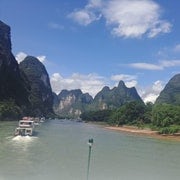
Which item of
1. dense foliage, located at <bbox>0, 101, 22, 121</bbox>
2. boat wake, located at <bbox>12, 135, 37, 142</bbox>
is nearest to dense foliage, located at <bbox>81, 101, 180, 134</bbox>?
boat wake, located at <bbox>12, 135, 37, 142</bbox>

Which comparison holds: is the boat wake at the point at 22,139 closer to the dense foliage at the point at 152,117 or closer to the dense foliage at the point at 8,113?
the dense foliage at the point at 152,117

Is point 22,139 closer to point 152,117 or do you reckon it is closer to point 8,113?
point 152,117

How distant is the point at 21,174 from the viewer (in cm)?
2764

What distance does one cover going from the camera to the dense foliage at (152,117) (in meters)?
90.9

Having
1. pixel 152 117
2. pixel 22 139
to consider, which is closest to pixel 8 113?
pixel 152 117

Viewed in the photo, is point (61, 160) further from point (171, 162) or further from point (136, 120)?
point (136, 120)

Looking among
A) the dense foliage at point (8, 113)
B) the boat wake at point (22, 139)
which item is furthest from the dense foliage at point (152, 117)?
the dense foliage at point (8, 113)

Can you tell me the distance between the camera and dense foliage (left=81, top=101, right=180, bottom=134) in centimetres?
9094

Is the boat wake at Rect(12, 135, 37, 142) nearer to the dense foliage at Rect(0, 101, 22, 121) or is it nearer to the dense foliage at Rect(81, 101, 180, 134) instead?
the dense foliage at Rect(81, 101, 180, 134)

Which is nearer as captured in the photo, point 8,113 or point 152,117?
point 152,117

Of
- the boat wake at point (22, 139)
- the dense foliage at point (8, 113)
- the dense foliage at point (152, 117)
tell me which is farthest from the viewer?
the dense foliage at point (8, 113)

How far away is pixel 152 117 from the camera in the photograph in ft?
344

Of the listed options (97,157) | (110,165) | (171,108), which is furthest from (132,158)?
(171,108)

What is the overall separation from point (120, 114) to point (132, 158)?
114599mm
